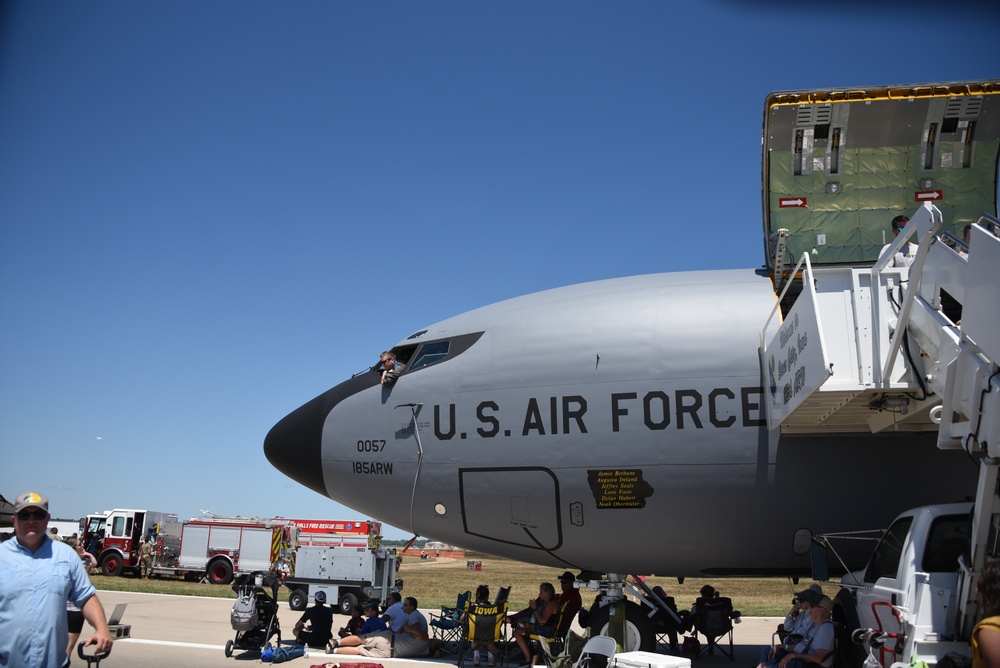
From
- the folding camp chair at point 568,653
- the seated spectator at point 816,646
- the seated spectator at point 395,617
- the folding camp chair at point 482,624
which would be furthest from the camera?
the seated spectator at point 395,617

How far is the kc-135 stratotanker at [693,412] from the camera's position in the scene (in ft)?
31.6

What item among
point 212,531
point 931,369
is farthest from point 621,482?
point 212,531

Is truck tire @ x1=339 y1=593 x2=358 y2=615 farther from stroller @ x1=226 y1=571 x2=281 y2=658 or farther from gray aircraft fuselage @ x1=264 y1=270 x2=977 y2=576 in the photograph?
gray aircraft fuselage @ x1=264 y1=270 x2=977 y2=576

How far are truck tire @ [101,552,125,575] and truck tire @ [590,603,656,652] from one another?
93.2 feet

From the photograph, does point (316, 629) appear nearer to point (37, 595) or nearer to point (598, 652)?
point (598, 652)

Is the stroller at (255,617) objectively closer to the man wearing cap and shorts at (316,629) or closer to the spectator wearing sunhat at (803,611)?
the man wearing cap and shorts at (316,629)

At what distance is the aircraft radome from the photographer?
970 centimetres

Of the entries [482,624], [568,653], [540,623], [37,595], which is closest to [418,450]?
[482,624]

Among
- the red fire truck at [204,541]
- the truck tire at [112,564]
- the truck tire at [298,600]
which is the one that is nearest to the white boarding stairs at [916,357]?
the truck tire at [298,600]

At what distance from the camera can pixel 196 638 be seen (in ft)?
43.1

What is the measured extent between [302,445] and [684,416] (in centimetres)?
556

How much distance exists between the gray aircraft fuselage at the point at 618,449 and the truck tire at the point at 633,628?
0.57m

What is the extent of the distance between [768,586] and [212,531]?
24.2 m

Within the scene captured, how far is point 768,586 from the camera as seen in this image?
3572 cm
